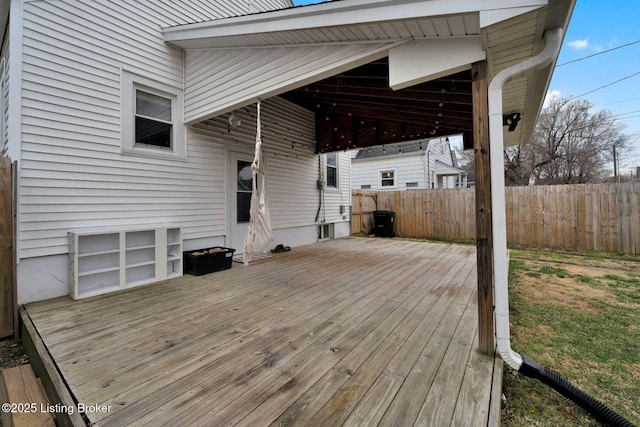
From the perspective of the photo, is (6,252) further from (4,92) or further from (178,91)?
(178,91)

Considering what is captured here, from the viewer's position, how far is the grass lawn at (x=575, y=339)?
166 centimetres

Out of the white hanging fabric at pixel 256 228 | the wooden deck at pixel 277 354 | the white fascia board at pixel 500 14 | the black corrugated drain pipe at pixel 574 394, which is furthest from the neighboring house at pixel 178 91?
the black corrugated drain pipe at pixel 574 394

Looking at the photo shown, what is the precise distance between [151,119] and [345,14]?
11.3 ft

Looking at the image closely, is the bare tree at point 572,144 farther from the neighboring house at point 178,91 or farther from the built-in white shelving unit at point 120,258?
the built-in white shelving unit at point 120,258

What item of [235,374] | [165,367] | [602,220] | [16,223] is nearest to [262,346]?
[235,374]

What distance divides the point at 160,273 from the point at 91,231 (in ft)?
3.43

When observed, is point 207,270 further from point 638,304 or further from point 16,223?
point 638,304

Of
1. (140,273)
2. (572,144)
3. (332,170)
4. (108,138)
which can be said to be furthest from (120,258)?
(572,144)

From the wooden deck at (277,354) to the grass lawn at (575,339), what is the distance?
0.90ft

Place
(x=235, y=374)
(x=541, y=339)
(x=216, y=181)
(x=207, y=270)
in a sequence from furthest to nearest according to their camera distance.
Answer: (x=216, y=181), (x=207, y=270), (x=541, y=339), (x=235, y=374)

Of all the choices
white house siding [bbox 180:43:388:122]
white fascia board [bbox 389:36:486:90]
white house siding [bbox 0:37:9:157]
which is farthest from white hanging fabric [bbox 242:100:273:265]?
white house siding [bbox 0:37:9:157]

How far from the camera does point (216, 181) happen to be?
204 inches

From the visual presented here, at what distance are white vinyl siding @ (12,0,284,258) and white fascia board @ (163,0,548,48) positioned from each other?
42.6 inches

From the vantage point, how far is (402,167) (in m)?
13.2
